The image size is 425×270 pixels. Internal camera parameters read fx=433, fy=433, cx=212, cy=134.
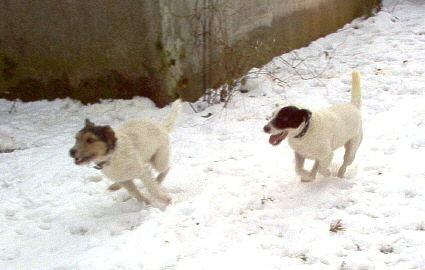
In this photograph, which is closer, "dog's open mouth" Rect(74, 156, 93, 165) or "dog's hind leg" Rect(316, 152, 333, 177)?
"dog's open mouth" Rect(74, 156, 93, 165)

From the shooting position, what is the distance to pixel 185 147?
5254 mm

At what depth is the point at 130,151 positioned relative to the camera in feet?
12.0

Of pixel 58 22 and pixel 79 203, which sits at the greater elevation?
pixel 58 22

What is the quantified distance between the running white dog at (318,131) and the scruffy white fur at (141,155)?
3.27ft

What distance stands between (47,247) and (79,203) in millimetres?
731

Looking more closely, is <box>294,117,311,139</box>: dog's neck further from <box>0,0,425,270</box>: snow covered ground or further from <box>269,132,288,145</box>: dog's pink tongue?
<box>0,0,425,270</box>: snow covered ground

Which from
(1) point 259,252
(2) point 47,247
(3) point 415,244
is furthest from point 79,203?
(3) point 415,244

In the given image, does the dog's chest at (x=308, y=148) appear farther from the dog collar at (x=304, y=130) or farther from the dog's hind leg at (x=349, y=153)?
the dog's hind leg at (x=349, y=153)

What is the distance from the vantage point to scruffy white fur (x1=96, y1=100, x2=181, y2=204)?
3609mm

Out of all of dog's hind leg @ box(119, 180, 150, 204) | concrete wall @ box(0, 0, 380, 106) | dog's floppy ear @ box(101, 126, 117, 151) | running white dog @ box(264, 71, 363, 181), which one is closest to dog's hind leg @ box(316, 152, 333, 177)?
running white dog @ box(264, 71, 363, 181)

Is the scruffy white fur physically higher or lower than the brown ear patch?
lower

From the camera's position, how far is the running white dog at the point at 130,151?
342cm

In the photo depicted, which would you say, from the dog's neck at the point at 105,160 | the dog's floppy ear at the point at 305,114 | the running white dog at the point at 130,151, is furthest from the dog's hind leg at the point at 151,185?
the dog's floppy ear at the point at 305,114

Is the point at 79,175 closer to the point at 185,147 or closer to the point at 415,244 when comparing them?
the point at 185,147
